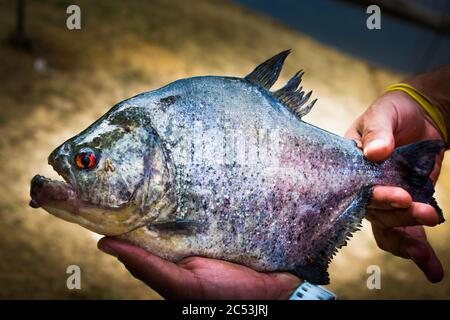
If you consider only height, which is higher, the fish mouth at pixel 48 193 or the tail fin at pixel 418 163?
the tail fin at pixel 418 163

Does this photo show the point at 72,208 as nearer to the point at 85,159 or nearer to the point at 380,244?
the point at 85,159

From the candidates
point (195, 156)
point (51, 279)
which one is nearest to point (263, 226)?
point (195, 156)

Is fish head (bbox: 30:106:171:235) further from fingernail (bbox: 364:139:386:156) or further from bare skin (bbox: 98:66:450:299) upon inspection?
fingernail (bbox: 364:139:386:156)

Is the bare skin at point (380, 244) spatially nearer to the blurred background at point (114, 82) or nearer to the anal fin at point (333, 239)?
the anal fin at point (333, 239)

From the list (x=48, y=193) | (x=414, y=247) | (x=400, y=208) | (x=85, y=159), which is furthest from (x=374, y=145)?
(x=48, y=193)

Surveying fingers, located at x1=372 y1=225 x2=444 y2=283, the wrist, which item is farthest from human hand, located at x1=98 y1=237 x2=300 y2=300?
the wrist

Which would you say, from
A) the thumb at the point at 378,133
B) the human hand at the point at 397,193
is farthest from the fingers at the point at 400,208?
the thumb at the point at 378,133
